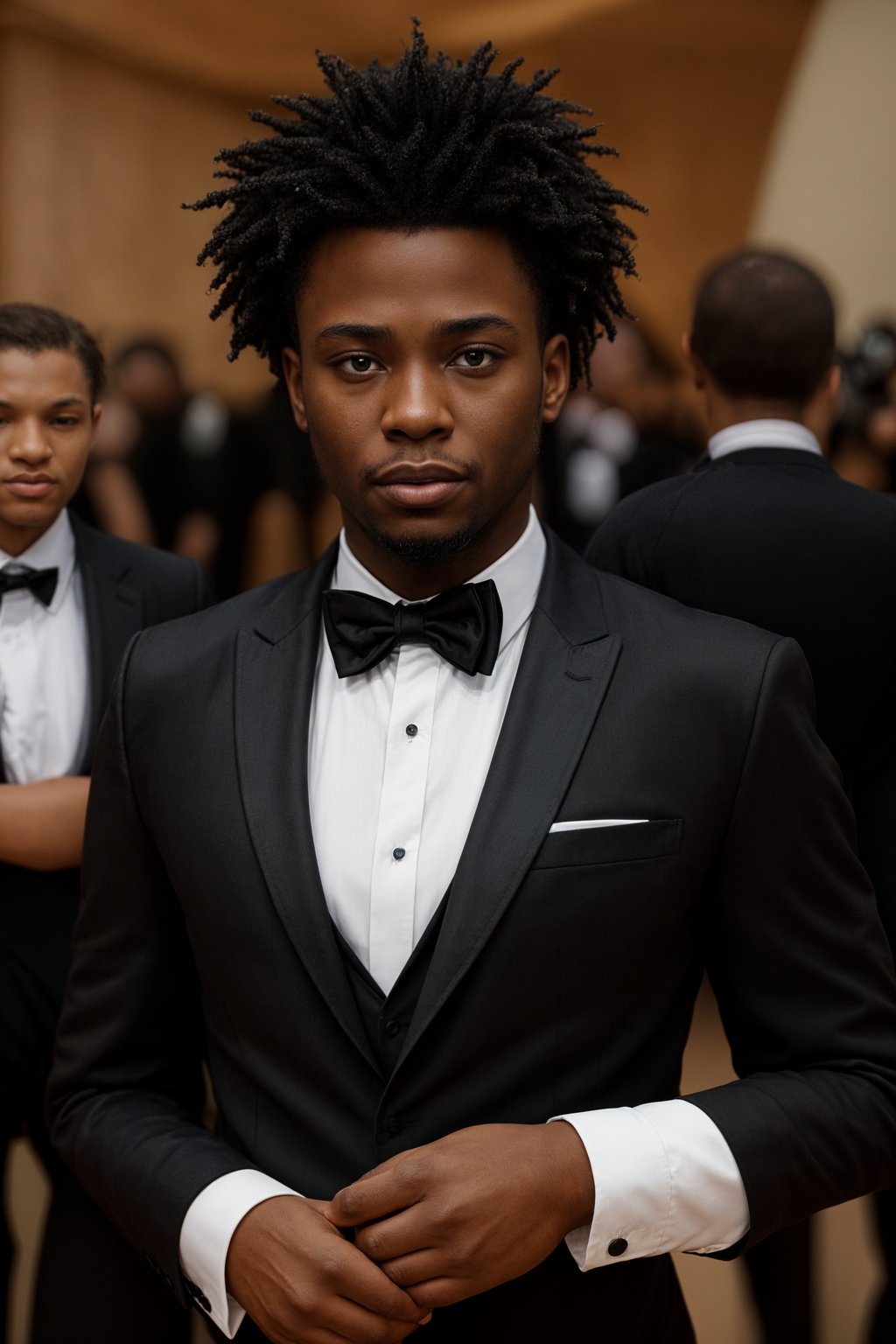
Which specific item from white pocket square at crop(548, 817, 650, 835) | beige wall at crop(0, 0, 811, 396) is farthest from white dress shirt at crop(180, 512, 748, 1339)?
beige wall at crop(0, 0, 811, 396)

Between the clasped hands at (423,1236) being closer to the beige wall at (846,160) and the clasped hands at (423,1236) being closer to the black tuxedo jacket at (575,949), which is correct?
the black tuxedo jacket at (575,949)

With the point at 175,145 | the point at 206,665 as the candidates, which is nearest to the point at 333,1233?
the point at 206,665

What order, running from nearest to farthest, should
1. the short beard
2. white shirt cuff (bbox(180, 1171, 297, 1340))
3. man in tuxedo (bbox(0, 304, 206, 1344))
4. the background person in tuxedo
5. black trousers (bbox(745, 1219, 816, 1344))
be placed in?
white shirt cuff (bbox(180, 1171, 297, 1340)) → the short beard → the background person in tuxedo → man in tuxedo (bbox(0, 304, 206, 1344)) → black trousers (bbox(745, 1219, 816, 1344))

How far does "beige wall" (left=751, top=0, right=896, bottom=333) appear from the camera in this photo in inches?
204

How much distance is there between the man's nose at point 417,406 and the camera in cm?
130

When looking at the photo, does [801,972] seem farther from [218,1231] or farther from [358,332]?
[358,332]

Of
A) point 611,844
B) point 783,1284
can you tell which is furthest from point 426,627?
point 783,1284

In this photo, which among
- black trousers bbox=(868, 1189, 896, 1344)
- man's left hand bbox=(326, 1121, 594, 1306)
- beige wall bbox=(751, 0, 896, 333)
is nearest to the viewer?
man's left hand bbox=(326, 1121, 594, 1306)

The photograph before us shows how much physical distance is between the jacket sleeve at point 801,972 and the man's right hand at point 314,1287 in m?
0.32

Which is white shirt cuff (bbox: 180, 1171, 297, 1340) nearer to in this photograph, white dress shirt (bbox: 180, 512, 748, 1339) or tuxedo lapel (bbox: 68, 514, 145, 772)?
white dress shirt (bbox: 180, 512, 748, 1339)

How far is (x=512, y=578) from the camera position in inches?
56.6

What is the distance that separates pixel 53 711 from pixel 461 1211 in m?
0.94

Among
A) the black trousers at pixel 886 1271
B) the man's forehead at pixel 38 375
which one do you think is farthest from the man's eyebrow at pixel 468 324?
the black trousers at pixel 886 1271

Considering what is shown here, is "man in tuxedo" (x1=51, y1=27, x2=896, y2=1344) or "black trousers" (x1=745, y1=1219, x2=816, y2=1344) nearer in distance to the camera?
"man in tuxedo" (x1=51, y1=27, x2=896, y2=1344)
